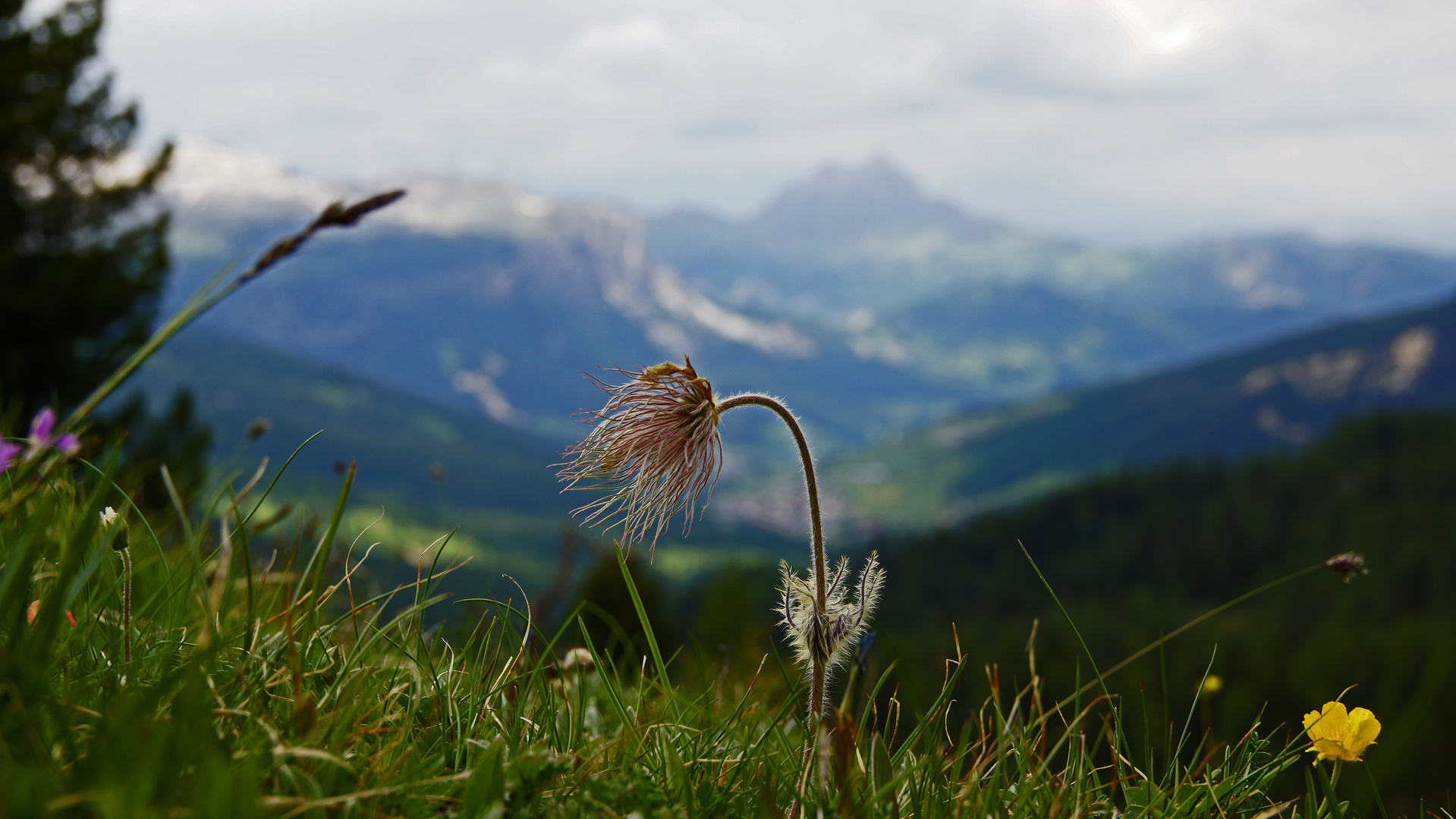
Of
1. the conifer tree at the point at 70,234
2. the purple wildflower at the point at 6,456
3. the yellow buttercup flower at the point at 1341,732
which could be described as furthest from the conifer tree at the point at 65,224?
the yellow buttercup flower at the point at 1341,732

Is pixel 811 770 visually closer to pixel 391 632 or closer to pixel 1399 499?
pixel 391 632

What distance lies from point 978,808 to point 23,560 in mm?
2310

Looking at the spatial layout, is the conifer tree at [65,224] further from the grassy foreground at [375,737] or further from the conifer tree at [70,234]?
the grassy foreground at [375,737]

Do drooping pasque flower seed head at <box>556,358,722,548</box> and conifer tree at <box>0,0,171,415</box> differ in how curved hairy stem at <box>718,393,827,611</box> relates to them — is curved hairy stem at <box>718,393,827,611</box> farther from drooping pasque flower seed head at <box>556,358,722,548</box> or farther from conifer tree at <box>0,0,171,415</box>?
conifer tree at <box>0,0,171,415</box>

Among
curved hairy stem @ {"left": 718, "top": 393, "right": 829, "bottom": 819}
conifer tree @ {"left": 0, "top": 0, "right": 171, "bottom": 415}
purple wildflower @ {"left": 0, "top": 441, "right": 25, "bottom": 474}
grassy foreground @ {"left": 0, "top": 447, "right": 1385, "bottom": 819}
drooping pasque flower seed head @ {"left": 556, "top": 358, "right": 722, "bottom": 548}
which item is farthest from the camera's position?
conifer tree @ {"left": 0, "top": 0, "right": 171, "bottom": 415}

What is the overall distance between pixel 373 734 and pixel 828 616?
50.9 inches

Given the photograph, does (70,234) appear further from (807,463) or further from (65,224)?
(807,463)

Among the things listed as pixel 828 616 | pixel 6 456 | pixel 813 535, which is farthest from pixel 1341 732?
pixel 6 456

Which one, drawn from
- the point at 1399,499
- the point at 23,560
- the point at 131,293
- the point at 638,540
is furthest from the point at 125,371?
the point at 1399,499

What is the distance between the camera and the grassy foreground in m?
1.73

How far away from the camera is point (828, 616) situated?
2.56m

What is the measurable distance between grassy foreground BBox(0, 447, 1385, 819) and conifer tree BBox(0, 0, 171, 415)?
26.2m

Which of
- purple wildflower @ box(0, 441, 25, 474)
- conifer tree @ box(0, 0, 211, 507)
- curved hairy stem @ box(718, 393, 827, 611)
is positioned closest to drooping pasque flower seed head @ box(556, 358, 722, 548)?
curved hairy stem @ box(718, 393, 827, 611)

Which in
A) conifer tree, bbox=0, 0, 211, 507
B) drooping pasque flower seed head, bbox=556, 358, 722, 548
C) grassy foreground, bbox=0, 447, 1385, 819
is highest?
drooping pasque flower seed head, bbox=556, 358, 722, 548
